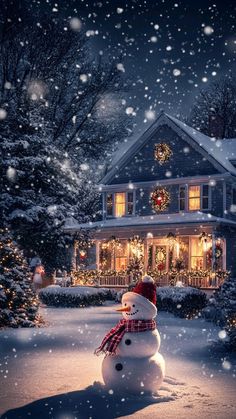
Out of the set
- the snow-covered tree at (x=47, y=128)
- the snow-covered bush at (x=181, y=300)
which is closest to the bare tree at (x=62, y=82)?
the snow-covered tree at (x=47, y=128)

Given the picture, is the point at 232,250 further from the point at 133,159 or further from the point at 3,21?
the point at 3,21

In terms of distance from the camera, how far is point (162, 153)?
31.7 metres

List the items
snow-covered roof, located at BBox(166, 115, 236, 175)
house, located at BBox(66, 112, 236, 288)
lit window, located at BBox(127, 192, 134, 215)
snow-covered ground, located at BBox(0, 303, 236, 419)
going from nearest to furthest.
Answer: snow-covered ground, located at BBox(0, 303, 236, 419), house, located at BBox(66, 112, 236, 288), snow-covered roof, located at BBox(166, 115, 236, 175), lit window, located at BBox(127, 192, 134, 215)

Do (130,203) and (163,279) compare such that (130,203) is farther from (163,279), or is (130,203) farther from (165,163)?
(163,279)

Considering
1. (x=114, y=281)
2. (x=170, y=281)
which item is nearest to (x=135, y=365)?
(x=170, y=281)

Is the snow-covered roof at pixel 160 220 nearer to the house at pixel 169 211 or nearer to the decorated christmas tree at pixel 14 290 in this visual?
the house at pixel 169 211

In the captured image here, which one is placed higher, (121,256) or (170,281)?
(121,256)

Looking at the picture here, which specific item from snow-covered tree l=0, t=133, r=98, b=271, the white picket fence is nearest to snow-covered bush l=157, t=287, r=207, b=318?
the white picket fence

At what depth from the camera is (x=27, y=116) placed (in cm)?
2442

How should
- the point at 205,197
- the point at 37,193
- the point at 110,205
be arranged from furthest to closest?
the point at 110,205 → the point at 205,197 → the point at 37,193

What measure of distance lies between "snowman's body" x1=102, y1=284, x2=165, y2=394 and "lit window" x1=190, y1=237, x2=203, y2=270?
72.2 ft

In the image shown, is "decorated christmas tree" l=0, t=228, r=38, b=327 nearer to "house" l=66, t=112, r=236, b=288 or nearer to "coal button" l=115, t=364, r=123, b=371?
"coal button" l=115, t=364, r=123, b=371

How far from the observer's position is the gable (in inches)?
1202

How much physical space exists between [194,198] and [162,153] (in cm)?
344
